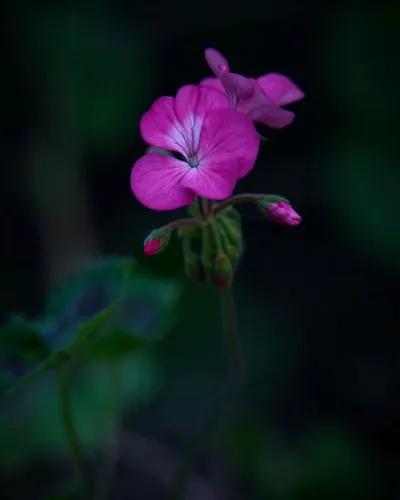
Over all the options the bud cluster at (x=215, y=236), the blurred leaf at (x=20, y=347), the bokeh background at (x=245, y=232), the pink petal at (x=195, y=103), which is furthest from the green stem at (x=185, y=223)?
the bokeh background at (x=245, y=232)

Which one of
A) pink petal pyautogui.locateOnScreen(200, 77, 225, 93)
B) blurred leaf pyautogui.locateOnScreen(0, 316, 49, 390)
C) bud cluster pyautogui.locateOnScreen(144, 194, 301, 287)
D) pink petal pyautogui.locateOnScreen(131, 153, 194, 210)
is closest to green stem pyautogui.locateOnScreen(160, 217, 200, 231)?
bud cluster pyautogui.locateOnScreen(144, 194, 301, 287)

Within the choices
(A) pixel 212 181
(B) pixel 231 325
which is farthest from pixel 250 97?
(B) pixel 231 325

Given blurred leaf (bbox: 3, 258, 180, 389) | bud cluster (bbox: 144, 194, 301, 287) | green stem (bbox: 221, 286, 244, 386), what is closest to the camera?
bud cluster (bbox: 144, 194, 301, 287)

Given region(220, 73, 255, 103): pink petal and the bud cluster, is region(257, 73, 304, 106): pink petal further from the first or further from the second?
the bud cluster

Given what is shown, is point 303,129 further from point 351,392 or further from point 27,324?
point 27,324

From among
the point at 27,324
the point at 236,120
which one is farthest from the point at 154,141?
the point at 27,324
